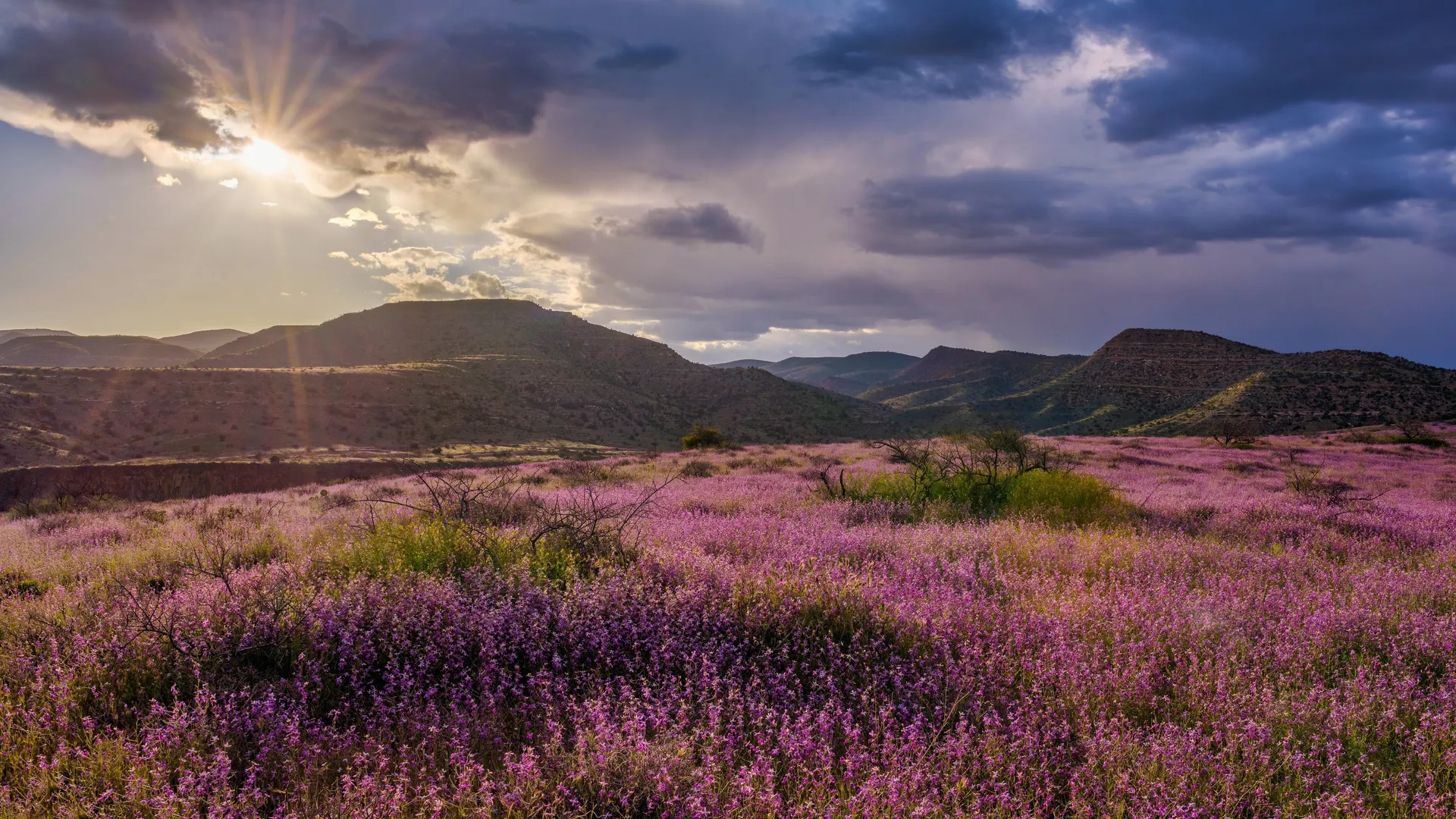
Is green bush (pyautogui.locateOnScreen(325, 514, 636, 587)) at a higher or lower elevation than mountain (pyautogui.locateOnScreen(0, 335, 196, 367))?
lower

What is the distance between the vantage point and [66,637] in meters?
3.62

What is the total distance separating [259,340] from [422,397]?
8959cm

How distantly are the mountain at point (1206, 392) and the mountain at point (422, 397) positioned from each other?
67.9 feet

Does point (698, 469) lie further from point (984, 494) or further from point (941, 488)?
point (984, 494)

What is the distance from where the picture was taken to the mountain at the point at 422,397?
36.5 metres

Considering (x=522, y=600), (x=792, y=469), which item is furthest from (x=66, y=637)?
(x=792, y=469)

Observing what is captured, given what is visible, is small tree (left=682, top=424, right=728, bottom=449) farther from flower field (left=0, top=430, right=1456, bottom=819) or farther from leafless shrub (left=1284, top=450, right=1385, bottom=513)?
flower field (left=0, top=430, right=1456, bottom=819)

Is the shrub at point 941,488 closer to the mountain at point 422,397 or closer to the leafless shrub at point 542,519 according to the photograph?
the leafless shrub at point 542,519

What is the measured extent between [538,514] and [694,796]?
19.1ft

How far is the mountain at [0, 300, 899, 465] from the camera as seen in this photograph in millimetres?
36469

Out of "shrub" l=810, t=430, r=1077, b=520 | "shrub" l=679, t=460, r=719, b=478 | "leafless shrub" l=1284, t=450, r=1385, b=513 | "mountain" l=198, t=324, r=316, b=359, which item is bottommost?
"leafless shrub" l=1284, t=450, r=1385, b=513

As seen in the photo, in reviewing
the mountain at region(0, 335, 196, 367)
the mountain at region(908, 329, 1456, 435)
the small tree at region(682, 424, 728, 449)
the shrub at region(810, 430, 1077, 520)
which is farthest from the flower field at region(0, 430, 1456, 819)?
the mountain at region(0, 335, 196, 367)

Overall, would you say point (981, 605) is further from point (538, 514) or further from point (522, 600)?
point (538, 514)

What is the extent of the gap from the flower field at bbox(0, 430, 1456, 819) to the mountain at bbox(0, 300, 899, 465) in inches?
1511
